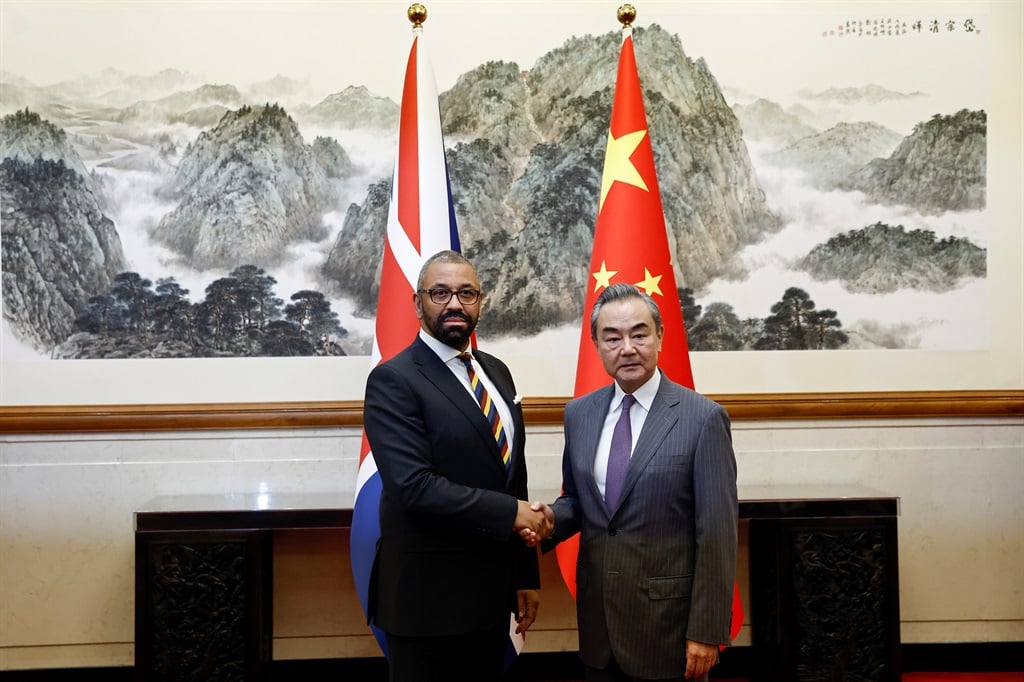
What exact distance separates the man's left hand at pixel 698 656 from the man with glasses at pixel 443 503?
41 centimetres

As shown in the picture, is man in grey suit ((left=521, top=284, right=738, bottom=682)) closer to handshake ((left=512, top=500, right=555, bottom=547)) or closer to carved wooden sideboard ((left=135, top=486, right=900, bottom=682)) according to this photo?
handshake ((left=512, top=500, right=555, bottom=547))

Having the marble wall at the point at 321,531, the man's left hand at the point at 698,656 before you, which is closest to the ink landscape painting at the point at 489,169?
the marble wall at the point at 321,531

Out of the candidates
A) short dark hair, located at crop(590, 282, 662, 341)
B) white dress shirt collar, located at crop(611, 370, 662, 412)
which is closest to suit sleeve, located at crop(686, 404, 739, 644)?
white dress shirt collar, located at crop(611, 370, 662, 412)

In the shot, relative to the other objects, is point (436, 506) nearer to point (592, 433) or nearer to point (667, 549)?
point (592, 433)

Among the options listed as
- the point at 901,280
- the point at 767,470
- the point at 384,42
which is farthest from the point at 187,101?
the point at 901,280

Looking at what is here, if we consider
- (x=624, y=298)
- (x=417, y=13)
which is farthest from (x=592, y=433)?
(x=417, y=13)

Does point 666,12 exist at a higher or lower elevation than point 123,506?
higher

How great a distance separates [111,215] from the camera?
347 centimetres

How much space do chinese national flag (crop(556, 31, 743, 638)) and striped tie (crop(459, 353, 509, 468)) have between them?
97 centimetres

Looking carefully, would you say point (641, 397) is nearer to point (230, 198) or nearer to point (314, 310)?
point (314, 310)

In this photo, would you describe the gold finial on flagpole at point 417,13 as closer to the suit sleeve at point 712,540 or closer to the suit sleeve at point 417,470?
the suit sleeve at point 417,470

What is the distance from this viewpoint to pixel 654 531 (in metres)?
1.82

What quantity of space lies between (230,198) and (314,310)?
59 cm

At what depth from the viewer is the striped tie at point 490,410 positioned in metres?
2.02
